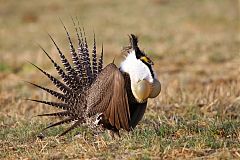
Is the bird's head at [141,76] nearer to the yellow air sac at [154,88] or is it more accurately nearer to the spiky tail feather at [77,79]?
the yellow air sac at [154,88]

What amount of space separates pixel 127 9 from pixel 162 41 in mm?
6161

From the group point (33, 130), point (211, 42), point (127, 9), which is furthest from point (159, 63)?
point (127, 9)

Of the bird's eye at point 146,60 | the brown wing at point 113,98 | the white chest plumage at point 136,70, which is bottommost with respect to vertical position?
the brown wing at point 113,98

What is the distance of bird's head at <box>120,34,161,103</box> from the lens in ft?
14.8

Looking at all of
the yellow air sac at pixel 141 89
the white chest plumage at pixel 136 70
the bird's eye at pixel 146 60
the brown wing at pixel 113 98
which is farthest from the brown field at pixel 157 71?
the bird's eye at pixel 146 60

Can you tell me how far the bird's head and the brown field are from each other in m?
0.35

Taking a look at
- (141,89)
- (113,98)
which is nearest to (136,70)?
(141,89)

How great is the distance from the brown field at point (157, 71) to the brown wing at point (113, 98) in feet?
0.53

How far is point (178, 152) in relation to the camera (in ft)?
13.4

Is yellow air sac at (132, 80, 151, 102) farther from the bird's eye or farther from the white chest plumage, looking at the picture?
the bird's eye

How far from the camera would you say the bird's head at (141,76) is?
4516 mm

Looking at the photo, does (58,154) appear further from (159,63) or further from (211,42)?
(211,42)

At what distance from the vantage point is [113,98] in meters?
4.54

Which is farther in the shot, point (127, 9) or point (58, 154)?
point (127, 9)
